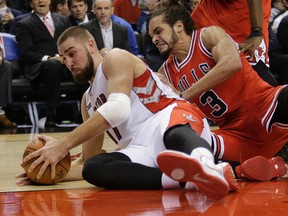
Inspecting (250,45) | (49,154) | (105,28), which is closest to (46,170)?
(49,154)

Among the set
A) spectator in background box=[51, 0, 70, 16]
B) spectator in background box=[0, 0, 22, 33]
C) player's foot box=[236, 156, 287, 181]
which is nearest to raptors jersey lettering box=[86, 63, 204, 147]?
player's foot box=[236, 156, 287, 181]

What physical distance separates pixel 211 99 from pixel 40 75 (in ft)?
15.6

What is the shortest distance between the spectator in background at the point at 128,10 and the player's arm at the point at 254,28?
5.67 metres

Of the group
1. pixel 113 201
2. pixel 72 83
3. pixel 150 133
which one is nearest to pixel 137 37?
pixel 72 83

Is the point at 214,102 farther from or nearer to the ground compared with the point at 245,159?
farther from the ground

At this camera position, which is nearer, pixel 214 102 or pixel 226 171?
pixel 226 171

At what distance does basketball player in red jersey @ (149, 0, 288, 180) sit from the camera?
14.4ft

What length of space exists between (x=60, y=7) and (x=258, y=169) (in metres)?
6.42

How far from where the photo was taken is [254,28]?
4.72 metres

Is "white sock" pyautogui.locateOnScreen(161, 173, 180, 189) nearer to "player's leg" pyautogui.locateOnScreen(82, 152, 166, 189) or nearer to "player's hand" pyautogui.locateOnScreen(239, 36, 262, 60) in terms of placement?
"player's leg" pyautogui.locateOnScreen(82, 152, 166, 189)

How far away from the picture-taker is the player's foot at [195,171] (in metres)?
3.16

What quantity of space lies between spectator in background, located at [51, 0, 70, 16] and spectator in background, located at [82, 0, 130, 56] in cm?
94

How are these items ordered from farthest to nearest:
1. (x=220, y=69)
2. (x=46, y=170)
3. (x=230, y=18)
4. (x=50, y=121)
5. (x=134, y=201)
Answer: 1. (x=50, y=121)
2. (x=230, y=18)
3. (x=220, y=69)
4. (x=46, y=170)
5. (x=134, y=201)

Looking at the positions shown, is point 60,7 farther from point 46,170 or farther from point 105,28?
point 46,170
